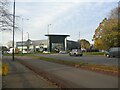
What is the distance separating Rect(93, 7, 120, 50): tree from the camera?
68.8 metres

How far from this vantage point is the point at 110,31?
7181cm

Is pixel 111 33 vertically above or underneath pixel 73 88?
above

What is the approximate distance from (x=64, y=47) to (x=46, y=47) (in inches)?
542

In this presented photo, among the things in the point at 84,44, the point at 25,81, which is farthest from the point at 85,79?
the point at 84,44

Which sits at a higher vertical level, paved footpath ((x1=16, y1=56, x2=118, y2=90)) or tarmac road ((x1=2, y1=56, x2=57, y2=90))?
paved footpath ((x1=16, y1=56, x2=118, y2=90))

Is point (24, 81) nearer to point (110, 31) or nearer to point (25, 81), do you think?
point (25, 81)

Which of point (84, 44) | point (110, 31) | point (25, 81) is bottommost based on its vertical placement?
point (25, 81)

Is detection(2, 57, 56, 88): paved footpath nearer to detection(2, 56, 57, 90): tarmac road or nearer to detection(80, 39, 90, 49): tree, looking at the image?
detection(2, 56, 57, 90): tarmac road

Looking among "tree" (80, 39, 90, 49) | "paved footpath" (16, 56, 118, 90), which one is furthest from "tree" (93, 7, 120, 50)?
"tree" (80, 39, 90, 49)

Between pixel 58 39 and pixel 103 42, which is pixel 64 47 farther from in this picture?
pixel 103 42

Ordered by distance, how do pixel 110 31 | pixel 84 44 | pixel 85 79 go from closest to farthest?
pixel 85 79, pixel 110 31, pixel 84 44

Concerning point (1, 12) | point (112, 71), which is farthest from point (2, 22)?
point (112, 71)

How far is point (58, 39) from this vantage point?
154500mm

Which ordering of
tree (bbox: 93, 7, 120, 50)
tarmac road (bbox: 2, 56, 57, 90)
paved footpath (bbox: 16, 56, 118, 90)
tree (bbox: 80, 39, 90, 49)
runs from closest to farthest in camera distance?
paved footpath (bbox: 16, 56, 118, 90), tarmac road (bbox: 2, 56, 57, 90), tree (bbox: 93, 7, 120, 50), tree (bbox: 80, 39, 90, 49)
